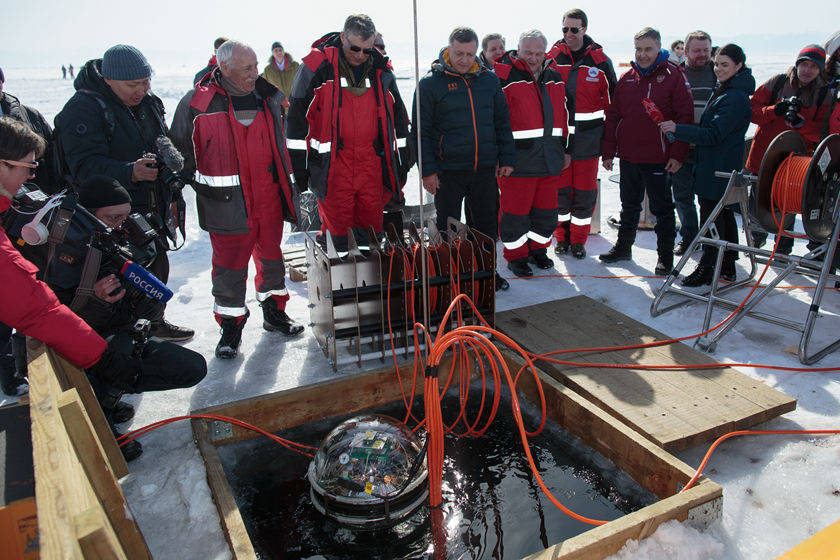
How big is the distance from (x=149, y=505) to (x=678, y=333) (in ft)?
12.4

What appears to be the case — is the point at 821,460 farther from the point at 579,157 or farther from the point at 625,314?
the point at 579,157

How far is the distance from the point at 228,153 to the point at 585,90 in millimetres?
3600

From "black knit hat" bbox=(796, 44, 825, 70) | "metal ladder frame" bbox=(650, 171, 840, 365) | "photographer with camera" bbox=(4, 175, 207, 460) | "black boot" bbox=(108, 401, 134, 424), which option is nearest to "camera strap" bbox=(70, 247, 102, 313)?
"photographer with camera" bbox=(4, 175, 207, 460)

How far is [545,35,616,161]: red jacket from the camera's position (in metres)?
5.74

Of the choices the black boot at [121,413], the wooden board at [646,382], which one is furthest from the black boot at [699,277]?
the black boot at [121,413]

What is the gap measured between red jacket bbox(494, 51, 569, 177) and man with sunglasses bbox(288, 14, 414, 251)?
120 centimetres

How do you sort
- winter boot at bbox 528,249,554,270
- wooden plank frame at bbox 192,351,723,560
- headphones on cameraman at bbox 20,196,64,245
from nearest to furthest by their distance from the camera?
1. wooden plank frame at bbox 192,351,723,560
2. headphones on cameraman at bbox 20,196,64,245
3. winter boot at bbox 528,249,554,270

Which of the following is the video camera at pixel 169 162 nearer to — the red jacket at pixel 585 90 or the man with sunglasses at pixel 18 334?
the man with sunglasses at pixel 18 334

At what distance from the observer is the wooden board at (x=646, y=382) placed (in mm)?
3113

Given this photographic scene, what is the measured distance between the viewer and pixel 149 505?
2.78 meters

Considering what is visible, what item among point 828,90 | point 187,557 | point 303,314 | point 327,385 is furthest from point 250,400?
point 828,90

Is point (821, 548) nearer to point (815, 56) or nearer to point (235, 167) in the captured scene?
point (235, 167)

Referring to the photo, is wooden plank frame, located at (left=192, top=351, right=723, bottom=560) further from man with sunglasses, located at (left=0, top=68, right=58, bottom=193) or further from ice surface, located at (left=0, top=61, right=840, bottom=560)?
man with sunglasses, located at (left=0, top=68, right=58, bottom=193)

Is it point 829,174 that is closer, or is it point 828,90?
point 829,174
